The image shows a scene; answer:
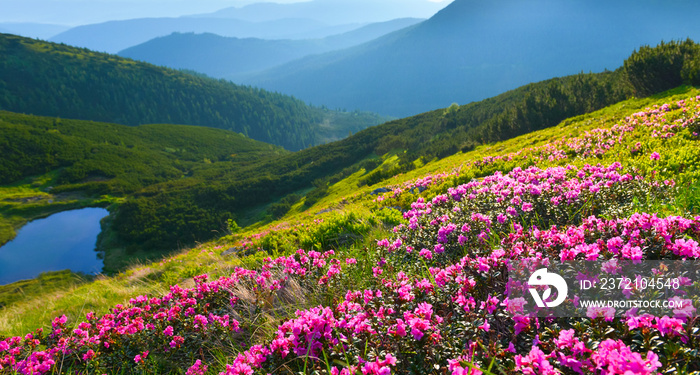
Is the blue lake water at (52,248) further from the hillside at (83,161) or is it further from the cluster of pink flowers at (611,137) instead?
the cluster of pink flowers at (611,137)

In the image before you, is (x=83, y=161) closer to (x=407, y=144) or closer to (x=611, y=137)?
(x=407, y=144)

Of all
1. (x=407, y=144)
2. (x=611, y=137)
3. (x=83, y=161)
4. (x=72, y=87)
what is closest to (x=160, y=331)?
(x=611, y=137)

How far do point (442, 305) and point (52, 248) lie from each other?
5206 centimetres

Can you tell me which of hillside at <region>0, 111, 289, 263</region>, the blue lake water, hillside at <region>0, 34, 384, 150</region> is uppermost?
hillside at <region>0, 34, 384, 150</region>

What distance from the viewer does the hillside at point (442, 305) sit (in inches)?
81.5

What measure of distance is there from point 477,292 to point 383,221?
4967mm

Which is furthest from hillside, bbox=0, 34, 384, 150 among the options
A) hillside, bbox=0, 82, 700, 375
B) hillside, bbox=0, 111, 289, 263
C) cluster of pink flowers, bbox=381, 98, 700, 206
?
hillside, bbox=0, 82, 700, 375

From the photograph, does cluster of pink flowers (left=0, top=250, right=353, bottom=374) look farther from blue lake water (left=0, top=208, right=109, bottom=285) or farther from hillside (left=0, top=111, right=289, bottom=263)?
hillside (left=0, top=111, right=289, bottom=263)

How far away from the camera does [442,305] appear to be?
2.92 m

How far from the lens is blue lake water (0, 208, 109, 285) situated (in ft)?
117

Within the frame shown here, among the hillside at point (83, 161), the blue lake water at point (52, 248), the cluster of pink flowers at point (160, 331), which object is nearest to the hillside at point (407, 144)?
the blue lake water at point (52, 248)

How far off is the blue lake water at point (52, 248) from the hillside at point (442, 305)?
36929 millimetres

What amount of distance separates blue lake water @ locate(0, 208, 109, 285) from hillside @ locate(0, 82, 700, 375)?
36929 millimetres

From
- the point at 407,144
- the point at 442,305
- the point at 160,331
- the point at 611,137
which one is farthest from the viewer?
the point at 407,144
